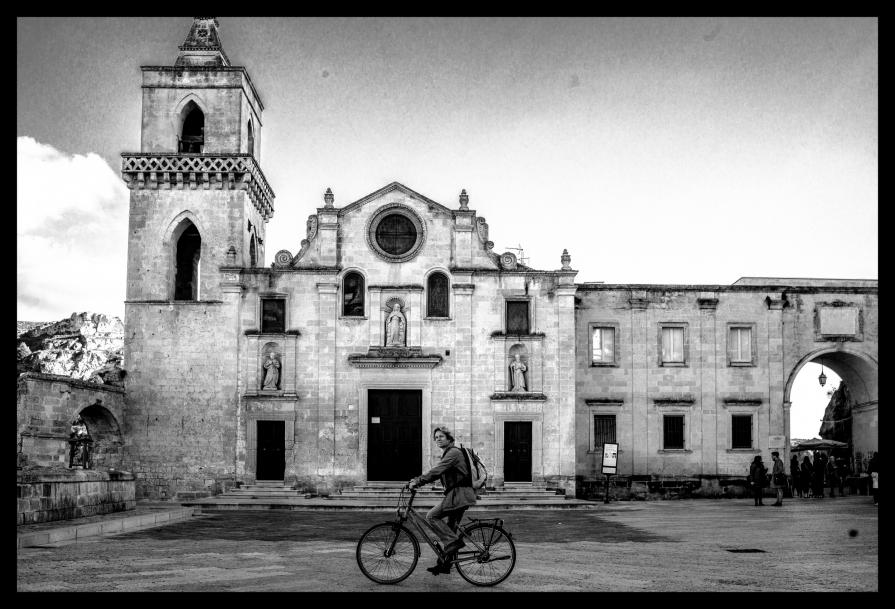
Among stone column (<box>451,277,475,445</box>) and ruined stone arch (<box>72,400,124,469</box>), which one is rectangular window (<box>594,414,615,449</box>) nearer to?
stone column (<box>451,277,475,445</box>)

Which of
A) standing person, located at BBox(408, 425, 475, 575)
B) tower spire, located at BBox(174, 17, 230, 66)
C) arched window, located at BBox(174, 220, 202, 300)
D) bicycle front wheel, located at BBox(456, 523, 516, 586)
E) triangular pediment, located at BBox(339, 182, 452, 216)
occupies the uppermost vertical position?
tower spire, located at BBox(174, 17, 230, 66)

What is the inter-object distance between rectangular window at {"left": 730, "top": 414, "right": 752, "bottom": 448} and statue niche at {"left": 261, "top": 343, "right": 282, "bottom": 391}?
57.7 feet

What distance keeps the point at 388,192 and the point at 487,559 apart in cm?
2691

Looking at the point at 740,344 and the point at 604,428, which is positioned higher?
the point at 740,344

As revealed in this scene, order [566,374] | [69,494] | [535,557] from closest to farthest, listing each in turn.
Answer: [535,557] < [69,494] < [566,374]

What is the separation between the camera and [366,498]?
3591cm

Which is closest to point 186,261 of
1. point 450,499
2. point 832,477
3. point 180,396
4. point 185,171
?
point 185,171

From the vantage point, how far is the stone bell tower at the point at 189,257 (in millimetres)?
38438

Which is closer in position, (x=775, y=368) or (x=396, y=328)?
(x=396, y=328)

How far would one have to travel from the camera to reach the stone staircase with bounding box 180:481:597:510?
33.5 metres

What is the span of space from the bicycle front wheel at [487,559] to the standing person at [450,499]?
0.19m

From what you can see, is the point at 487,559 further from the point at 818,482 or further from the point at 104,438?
the point at 818,482

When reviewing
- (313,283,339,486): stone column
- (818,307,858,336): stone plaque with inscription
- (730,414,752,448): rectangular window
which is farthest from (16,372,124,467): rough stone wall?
(818,307,858,336): stone plaque with inscription
